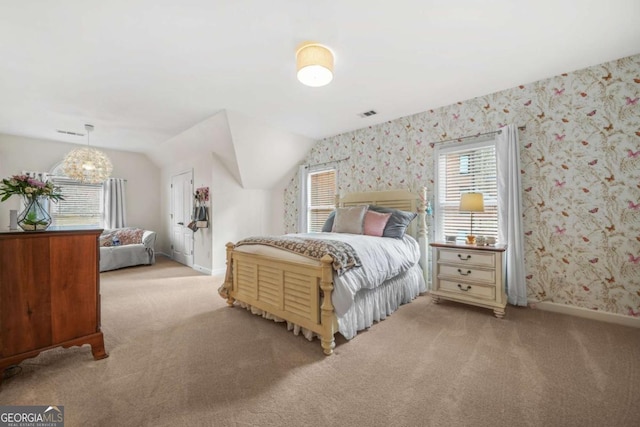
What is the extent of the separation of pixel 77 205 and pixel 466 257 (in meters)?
7.22

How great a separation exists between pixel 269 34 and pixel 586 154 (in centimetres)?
326

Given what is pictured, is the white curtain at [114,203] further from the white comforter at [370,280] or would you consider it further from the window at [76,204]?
the white comforter at [370,280]

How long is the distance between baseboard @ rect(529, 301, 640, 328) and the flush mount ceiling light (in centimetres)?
329

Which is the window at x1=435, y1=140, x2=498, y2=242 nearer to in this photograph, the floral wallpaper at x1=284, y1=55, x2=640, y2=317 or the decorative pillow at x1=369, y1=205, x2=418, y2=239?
the floral wallpaper at x1=284, y1=55, x2=640, y2=317

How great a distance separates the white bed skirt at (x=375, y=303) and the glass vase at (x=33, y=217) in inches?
71.3

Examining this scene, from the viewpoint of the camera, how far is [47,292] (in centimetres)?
176

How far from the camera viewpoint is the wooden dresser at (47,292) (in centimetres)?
163

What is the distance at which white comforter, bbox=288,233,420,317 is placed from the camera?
2070 millimetres

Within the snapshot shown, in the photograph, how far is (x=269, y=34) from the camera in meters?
2.03

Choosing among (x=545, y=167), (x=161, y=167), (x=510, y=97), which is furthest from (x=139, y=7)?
(x=161, y=167)

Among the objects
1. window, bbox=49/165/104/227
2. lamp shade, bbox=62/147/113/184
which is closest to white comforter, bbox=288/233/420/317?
lamp shade, bbox=62/147/113/184

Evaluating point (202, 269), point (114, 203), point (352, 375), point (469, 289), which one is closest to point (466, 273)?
point (469, 289)

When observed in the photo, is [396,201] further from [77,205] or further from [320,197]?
[77,205]

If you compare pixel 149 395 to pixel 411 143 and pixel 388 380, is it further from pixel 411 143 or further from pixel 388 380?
pixel 411 143
